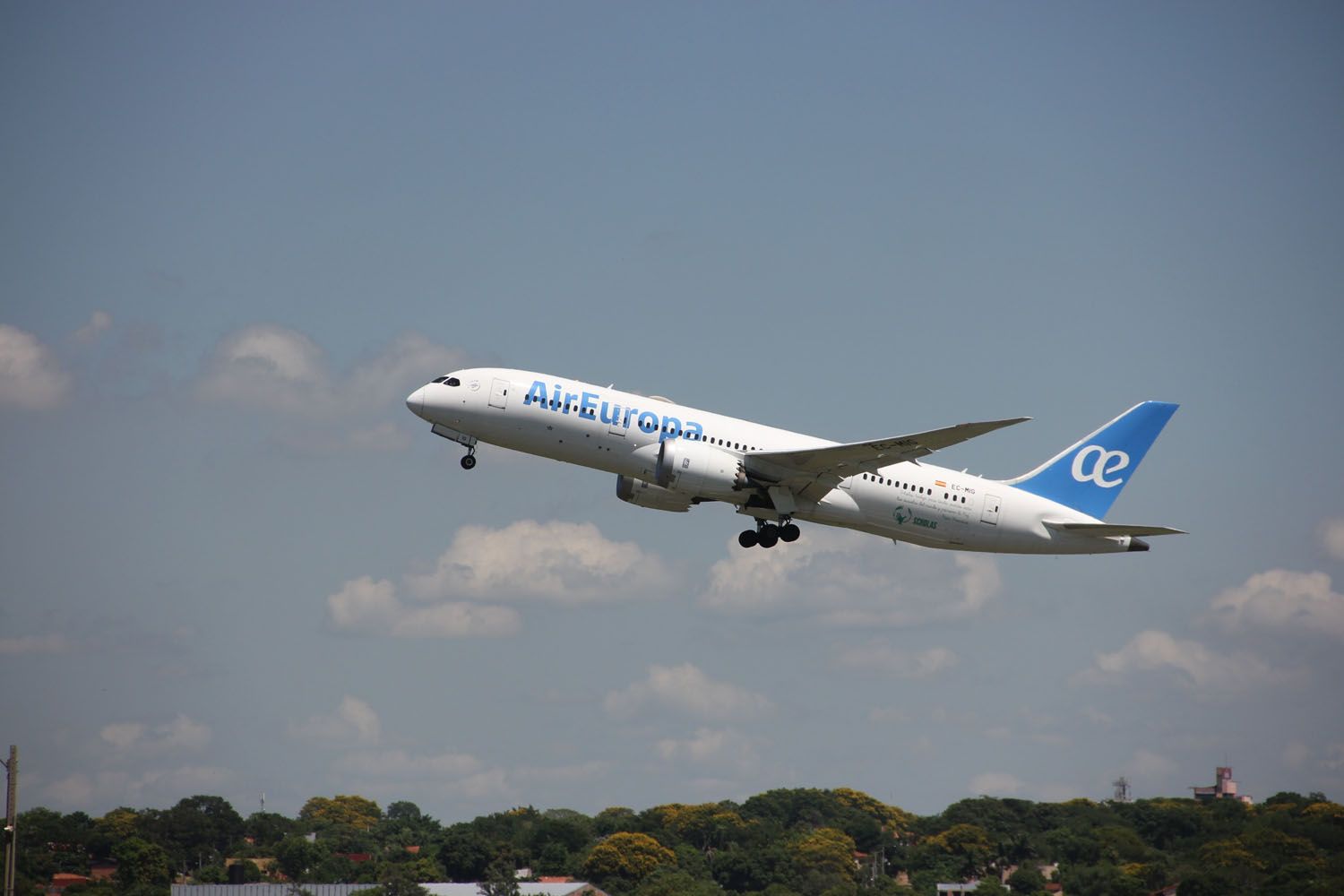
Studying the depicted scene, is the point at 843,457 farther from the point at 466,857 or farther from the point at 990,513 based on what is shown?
the point at 466,857

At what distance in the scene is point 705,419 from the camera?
53.8 m

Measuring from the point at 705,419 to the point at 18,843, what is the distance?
54.7 metres

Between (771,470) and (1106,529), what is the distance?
41.4ft

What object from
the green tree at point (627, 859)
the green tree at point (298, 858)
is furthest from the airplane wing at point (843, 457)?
the green tree at point (298, 858)

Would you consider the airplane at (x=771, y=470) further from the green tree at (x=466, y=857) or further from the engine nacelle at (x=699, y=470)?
the green tree at (x=466, y=857)

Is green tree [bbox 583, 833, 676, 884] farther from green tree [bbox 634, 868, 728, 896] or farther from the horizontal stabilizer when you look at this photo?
the horizontal stabilizer

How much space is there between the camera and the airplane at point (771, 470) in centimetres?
5216

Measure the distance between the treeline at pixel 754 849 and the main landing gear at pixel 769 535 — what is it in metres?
22.4

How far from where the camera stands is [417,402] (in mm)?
53188

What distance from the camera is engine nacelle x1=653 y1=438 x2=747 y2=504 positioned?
5188 centimetres

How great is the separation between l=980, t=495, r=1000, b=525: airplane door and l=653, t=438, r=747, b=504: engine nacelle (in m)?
9.00

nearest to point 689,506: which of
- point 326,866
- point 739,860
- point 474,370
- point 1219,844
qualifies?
point 474,370

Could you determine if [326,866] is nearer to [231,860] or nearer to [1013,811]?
[231,860]

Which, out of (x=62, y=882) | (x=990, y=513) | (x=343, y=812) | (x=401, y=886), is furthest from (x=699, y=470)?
(x=343, y=812)
